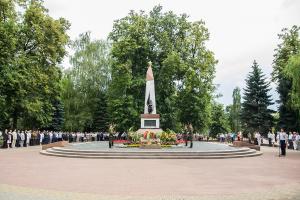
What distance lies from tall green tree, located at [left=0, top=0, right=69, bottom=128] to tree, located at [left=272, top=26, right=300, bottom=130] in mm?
23036

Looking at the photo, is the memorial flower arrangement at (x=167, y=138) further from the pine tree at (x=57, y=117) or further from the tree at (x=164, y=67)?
the pine tree at (x=57, y=117)

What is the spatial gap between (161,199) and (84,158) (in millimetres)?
12661

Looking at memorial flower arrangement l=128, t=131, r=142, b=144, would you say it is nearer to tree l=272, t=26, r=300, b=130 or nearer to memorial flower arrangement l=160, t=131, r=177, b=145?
memorial flower arrangement l=160, t=131, r=177, b=145

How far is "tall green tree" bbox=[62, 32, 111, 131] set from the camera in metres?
51.8

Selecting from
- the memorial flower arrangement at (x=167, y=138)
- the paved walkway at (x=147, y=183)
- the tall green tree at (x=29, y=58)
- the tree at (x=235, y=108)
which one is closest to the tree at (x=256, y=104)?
the memorial flower arrangement at (x=167, y=138)

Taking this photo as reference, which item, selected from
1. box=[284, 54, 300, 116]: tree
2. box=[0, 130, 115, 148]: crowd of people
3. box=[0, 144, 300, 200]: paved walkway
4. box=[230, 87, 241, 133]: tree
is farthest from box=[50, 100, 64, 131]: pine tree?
box=[230, 87, 241, 133]: tree

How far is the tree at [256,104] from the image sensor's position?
42.8m

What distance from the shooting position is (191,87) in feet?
146

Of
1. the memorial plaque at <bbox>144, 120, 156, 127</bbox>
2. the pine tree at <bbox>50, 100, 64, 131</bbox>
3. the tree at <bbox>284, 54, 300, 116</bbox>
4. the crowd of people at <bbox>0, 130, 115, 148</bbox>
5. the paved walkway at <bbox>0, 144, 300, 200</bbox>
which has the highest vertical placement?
the tree at <bbox>284, 54, 300, 116</bbox>

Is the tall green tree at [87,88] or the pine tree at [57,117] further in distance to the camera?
the tall green tree at [87,88]

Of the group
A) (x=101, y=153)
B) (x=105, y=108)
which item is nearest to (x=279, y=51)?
(x=105, y=108)

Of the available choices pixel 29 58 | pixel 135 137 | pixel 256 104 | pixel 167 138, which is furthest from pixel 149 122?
pixel 256 104

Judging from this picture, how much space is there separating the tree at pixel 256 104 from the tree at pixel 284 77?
1.83 m

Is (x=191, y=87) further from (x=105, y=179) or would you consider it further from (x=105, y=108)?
(x=105, y=179)
